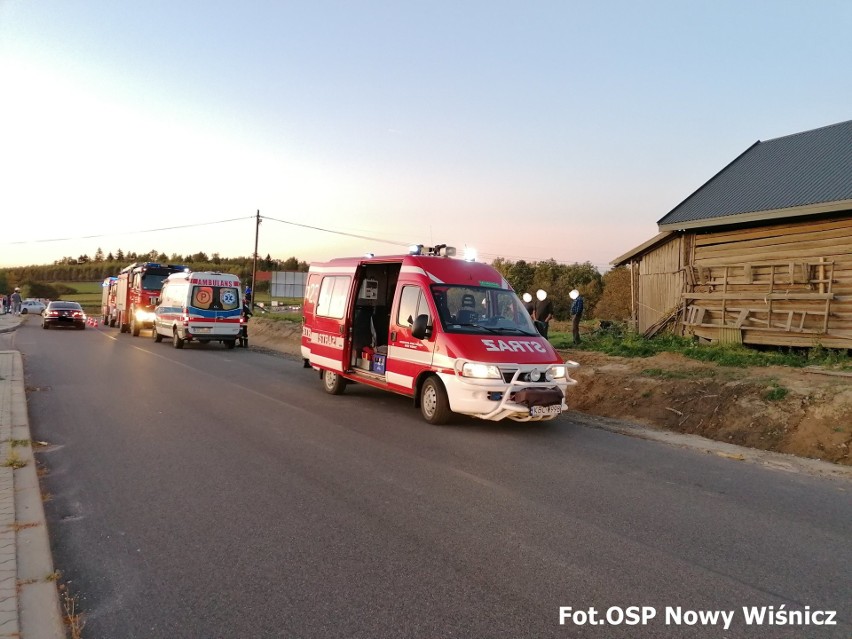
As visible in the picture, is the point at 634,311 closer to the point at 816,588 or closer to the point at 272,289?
the point at 816,588

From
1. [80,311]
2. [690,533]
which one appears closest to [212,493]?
[690,533]

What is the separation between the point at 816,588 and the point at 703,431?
250 inches

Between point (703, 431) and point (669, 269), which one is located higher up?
point (669, 269)

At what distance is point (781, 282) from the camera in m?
14.9

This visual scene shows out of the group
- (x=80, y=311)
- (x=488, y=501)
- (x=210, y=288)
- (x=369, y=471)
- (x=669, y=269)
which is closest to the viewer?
(x=488, y=501)

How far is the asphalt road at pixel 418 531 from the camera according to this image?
3.70m

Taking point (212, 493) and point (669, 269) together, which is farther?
point (669, 269)

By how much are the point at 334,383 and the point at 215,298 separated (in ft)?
38.0

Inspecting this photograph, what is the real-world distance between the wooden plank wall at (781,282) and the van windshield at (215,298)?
15.2 metres

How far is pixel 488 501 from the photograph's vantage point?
5.80m

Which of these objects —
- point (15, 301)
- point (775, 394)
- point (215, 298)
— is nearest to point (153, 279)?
point (215, 298)

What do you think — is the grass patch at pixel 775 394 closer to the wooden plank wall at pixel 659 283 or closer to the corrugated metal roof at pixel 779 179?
the corrugated metal roof at pixel 779 179

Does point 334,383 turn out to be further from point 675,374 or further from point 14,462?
point 675,374

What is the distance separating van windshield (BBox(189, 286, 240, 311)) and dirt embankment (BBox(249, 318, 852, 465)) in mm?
13404
